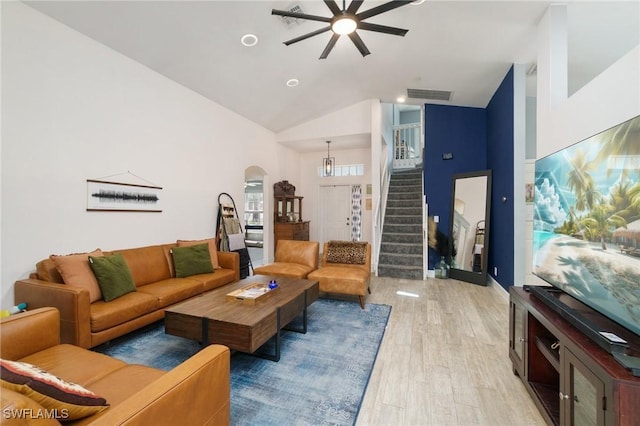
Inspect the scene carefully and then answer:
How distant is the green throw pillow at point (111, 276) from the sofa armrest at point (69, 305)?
0.28 meters

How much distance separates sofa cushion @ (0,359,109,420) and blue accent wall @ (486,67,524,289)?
4472 millimetres

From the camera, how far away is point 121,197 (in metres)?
3.29

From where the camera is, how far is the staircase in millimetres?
5266

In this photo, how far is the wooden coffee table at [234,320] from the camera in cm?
203

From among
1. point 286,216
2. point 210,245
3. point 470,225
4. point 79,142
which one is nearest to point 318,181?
point 286,216

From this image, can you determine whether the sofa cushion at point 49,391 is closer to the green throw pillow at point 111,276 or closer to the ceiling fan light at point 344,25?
the green throw pillow at point 111,276

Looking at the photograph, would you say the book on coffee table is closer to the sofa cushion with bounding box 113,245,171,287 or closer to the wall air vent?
the sofa cushion with bounding box 113,245,171,287

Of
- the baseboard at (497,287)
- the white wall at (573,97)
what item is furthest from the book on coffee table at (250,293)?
the baseboard at (497,287)

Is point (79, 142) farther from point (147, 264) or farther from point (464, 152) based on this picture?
point (464, 152)

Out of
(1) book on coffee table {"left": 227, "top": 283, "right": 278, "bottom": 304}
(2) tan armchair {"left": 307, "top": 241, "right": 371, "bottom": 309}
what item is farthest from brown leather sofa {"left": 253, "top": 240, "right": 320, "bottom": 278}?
(1) book on coffee table {"left": 227, "top": 283, "right": 278, "bottom": 304}

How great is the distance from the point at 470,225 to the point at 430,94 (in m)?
2.55

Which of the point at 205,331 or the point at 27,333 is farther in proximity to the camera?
the point at 205,331

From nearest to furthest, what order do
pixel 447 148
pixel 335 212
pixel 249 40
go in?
pixel 249 40, pixel 447 148, pixel 335 212

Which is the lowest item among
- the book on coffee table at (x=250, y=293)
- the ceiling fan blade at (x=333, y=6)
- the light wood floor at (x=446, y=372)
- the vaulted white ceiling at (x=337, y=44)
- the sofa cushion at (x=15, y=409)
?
the light wood floor at (x=446, y=372)
